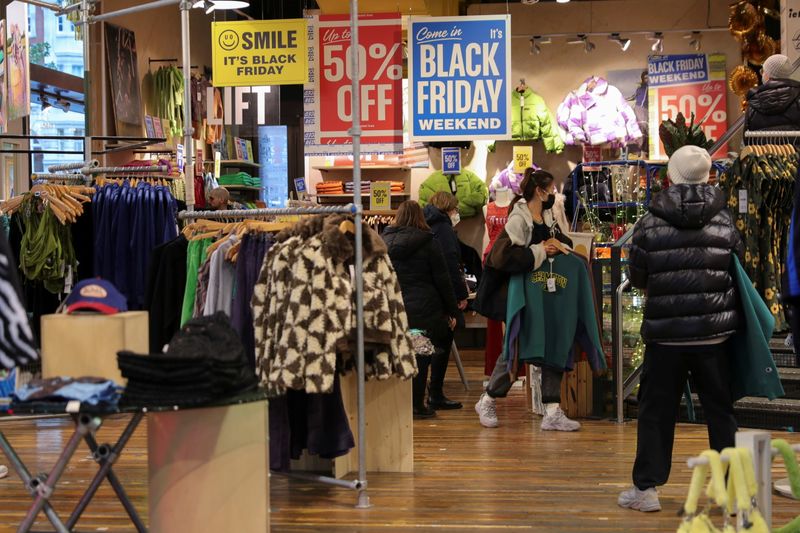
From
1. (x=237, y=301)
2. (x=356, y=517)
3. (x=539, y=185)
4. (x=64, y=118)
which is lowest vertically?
(x=356, y=517)

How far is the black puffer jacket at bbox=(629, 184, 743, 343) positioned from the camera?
16.4ft

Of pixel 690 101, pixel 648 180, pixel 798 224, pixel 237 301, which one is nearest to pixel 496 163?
pixel 690 101

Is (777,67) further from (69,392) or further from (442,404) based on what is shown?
(69,392)

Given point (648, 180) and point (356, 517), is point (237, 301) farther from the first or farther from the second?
point (648, 180)

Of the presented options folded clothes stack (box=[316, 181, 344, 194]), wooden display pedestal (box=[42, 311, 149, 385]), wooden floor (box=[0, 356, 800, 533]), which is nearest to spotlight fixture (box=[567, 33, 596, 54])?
folded clothes stack (box=[316, 181, 344, 194])

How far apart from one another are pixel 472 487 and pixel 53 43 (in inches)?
300

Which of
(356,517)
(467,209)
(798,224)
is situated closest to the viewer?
(798,224)

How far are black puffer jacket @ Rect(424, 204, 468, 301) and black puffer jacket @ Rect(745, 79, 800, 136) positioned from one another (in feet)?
8.06

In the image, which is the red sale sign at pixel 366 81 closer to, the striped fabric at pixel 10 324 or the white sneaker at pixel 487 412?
the white sneaker at pixel 487 412

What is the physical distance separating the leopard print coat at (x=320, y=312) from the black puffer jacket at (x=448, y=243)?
341cm

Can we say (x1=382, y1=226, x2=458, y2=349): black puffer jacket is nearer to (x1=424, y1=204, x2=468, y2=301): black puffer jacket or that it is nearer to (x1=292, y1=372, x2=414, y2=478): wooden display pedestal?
(x1=424, y1=204, x2=468, y2=301): black puffer jacket

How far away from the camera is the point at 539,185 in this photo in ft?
23.9

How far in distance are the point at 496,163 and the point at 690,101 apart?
230 centimetres

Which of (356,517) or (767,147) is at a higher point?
(767,147)
